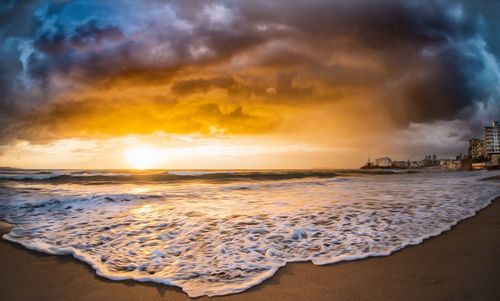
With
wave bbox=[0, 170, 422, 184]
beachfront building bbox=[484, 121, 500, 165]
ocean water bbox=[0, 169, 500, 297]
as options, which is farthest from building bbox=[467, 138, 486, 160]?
ocean water bbox=[0, 169, 500, 297]

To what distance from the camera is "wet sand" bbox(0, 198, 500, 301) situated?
2996 millimetres

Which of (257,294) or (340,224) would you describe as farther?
(340,224)

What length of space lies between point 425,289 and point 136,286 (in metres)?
3.34

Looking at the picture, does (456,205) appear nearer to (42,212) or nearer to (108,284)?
(108,284)

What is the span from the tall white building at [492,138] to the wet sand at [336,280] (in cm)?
13206

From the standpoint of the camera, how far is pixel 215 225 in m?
5.98

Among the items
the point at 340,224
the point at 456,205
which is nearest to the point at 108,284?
the point at 340,224

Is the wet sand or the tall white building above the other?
the tall white building

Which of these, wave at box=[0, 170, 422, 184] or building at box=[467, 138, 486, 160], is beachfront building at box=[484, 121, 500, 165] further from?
wave at box=[0, 170, 422, 184]

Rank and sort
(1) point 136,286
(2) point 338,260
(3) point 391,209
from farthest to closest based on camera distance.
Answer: (3) point 391,209 < (2) point 338,260 < (1) point 136,286

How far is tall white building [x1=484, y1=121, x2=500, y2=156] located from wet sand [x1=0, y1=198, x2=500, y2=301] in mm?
132059

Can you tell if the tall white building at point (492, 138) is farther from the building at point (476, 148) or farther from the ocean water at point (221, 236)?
the ocean water at point (221, 236)

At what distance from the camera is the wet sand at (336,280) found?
3.00 metres

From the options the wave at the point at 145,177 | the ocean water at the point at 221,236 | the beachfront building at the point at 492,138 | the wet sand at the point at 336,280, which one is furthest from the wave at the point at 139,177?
the beachfront building at the point at 492,138
